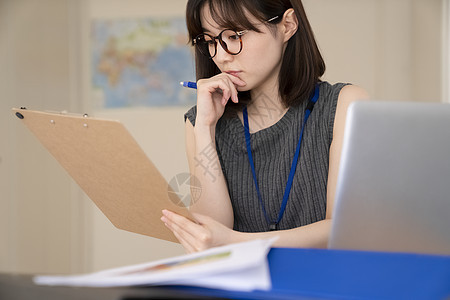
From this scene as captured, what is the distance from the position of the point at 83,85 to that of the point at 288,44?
7.40 feet

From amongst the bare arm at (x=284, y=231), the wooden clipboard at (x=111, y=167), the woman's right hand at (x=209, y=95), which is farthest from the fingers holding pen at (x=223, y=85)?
the wooden clipboard at (x=111, y=167)

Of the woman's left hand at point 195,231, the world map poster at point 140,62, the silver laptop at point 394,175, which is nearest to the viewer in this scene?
the silver laptop at point 394,175

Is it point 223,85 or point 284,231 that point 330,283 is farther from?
point 223,85

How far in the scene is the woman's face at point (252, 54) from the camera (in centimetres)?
128

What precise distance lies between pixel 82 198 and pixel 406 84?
2311 millimetres

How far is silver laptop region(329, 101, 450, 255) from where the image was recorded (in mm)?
667

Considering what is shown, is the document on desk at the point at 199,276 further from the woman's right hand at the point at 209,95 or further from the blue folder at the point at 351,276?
the woman's right hand at the point at 209,95

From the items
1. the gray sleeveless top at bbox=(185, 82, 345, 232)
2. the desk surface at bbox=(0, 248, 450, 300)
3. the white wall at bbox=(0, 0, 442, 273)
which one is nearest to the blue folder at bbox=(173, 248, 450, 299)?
the desk surface at bbox=(0, 248, 450, 300)

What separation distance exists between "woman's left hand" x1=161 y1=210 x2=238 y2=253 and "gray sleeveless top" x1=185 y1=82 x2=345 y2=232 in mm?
495

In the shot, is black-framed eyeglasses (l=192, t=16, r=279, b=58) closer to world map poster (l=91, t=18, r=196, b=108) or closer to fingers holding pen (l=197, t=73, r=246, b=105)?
fingers holding pen (l=197, t=73, r=246, b=105)

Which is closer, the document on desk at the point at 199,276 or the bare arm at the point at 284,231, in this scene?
the document on desk at the point at 199,276

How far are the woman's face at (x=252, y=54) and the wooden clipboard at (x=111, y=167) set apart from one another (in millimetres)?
566

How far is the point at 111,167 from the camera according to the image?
79 cm

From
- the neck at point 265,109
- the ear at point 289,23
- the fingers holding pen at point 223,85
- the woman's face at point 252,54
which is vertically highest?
the ear at point 289,23
